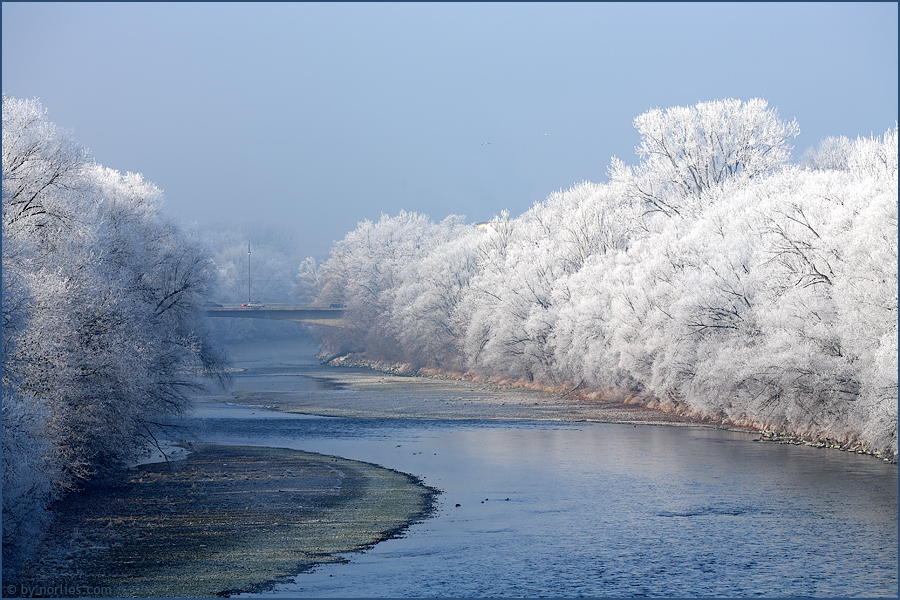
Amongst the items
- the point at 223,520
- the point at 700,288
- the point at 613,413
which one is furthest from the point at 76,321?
the point at 613,413

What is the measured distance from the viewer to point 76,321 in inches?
1070

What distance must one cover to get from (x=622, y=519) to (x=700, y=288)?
82.5 feet

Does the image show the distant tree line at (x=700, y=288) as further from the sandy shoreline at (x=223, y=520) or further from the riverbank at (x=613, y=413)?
the sandy shoreline at (x=223, y=520)

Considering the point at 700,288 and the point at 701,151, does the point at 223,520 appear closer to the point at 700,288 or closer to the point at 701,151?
the point at 700,288

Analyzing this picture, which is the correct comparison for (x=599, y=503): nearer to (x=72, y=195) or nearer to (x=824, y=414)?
(x=824, y=414)

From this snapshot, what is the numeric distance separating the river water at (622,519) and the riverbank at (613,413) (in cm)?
125

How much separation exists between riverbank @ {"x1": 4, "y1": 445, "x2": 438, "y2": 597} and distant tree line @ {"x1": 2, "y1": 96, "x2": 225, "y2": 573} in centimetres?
122

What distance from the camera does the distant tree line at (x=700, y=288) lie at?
36.0m

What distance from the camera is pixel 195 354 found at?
1539 inches

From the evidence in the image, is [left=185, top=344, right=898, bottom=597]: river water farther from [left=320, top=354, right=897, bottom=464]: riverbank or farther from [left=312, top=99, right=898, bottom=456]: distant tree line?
[left=312, top=99, right=898, bottom=456]: distant tree line

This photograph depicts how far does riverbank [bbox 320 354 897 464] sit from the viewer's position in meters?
38.4

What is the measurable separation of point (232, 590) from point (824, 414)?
2905 centimetres

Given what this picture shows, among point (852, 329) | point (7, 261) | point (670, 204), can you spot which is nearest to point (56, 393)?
point (7, 261)

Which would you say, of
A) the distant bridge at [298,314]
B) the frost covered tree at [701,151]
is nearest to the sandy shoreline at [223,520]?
the frost covered tree at [701,151]
